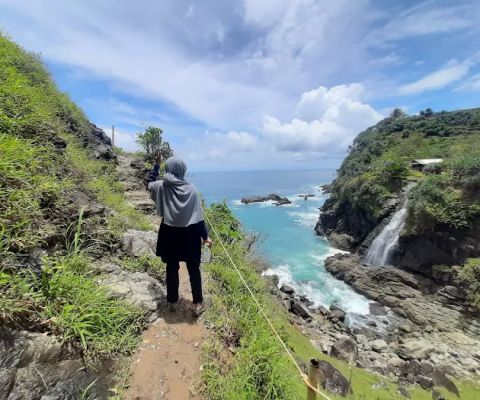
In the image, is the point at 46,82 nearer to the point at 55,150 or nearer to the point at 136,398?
the point at 55,150

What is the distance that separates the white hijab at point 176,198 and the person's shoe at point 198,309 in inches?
49.6

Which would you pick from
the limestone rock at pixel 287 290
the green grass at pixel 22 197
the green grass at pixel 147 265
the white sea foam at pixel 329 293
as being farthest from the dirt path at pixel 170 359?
the white sea foam at pixel 329 293

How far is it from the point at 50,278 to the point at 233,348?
228cm

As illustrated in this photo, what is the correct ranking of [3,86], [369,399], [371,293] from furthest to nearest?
[371,293] < [369,399] < [3,86]

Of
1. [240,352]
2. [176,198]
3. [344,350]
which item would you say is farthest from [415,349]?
[176,198]

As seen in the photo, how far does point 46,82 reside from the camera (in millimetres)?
9156

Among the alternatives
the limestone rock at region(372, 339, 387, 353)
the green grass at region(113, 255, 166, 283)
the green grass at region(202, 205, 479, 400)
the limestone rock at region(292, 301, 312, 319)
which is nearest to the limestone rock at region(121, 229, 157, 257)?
the green grass at region(113, 255, 166, 283)

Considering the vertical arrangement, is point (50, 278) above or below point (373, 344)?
above

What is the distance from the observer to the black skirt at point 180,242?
11.8ft

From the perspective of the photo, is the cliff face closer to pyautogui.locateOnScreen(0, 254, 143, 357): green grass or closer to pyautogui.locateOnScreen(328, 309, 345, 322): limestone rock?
pyautogui.locateOnScreen(328, 309, 345, 322): limestone rock

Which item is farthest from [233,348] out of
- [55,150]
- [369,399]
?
[369,399]

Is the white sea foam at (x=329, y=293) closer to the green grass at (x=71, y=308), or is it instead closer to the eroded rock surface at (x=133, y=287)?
the eroded rock surface at (x=133, y=287)

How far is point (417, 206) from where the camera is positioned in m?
19.5

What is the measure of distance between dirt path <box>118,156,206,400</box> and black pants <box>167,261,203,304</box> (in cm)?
20
